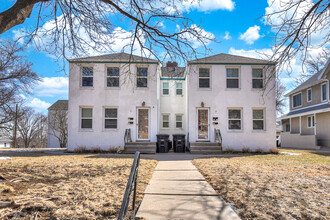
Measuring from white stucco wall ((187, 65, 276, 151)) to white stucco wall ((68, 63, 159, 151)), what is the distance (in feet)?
7.76

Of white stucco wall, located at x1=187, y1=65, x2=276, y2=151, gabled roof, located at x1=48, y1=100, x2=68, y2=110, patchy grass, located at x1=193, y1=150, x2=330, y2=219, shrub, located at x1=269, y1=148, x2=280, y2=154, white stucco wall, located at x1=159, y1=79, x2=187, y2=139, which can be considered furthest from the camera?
gabled roof, located at x1=48, y1=100, x2=68, y2=110

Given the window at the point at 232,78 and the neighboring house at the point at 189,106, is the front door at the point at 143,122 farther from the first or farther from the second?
the window at the point at 232,78

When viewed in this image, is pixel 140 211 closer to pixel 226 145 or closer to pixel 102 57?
pixel 226 145

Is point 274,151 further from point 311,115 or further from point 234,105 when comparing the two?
point 311,115

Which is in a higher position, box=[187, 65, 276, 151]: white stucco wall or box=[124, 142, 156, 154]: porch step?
box=[187, 65, 276, 151]: white stucco wall

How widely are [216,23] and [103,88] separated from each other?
10068mm

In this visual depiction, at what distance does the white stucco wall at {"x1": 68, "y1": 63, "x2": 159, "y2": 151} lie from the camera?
14.9 metres

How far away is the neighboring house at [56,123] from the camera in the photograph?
3192 centimetres

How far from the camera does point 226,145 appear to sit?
1493 centimetres

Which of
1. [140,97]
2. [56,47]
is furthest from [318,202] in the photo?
[140,97]

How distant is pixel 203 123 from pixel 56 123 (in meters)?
24.0

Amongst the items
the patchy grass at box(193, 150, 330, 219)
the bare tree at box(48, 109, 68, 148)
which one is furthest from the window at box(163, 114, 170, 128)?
the bare tree at box(48, 109, 68, 148)

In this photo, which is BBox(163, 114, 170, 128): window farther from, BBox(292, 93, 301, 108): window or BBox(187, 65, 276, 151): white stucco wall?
BBox(292, 93, 301, 108): window

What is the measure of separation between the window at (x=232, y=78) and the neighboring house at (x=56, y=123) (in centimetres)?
2337
